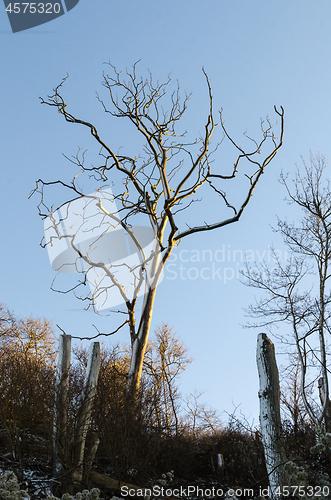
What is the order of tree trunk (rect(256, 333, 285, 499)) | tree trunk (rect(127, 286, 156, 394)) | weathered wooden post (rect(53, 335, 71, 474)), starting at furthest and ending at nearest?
1. tree trunk (rect(127, 286, 156, 394))
2. weathered wooden post (rect(53, 335, 71, 474))
3. tree trunk (rect(256, 333, 285, 499))

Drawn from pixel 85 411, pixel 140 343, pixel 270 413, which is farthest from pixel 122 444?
pixel 140 343

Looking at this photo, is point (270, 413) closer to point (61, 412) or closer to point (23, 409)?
point (61, 412)

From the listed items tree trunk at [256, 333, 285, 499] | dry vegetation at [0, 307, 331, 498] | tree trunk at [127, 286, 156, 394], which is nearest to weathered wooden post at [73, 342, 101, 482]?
dry vegetation at [0, 307, 331, 498]

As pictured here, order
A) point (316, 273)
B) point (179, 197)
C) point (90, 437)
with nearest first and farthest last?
point (90, 437)
point (179, 197)
point (316, 273)

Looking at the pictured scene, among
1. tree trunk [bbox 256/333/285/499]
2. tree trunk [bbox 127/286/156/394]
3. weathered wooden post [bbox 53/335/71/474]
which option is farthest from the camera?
tree trunk [bbox 127/286/156/394]

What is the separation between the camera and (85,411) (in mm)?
6965

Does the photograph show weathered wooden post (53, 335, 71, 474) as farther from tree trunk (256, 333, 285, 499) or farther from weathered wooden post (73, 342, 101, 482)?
tree trunk (256, 333, 285, 499)

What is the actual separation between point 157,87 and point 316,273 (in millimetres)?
8555

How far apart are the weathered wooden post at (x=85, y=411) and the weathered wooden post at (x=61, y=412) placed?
21cm

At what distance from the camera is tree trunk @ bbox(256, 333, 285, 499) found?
5613mm

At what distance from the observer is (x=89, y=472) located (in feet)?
21.6

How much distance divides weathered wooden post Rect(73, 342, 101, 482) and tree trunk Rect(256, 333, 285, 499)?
9.54 ft

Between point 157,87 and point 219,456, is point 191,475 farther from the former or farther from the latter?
point 157,87

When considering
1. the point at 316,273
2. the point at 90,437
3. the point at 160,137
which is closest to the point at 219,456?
the point at 90,437
